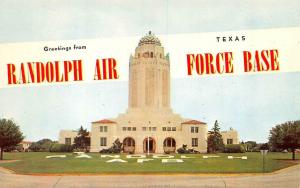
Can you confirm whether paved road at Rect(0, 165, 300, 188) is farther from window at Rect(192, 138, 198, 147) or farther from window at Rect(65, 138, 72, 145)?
window at Rect(192, 138, 198, 147)

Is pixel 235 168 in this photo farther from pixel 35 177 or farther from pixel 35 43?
pixel 35 43

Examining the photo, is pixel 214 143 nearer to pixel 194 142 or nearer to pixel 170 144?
pixel 194 142

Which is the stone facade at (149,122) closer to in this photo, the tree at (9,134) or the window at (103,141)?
the window at (103,141)

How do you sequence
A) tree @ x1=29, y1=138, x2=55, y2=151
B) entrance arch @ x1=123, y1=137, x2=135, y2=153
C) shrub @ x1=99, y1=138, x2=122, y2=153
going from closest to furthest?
tree @ x1=29, y1=138, x2=55, y2=151, shrub @ x1=99, y1=138, x2=122, y2=153, entrance arch @ x1=123, y1=137, x2=135, y2=153

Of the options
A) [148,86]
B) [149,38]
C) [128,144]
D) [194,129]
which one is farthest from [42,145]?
[148,86]

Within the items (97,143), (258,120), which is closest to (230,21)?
(258,120)

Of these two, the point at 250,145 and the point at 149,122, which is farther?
the point at 149,122

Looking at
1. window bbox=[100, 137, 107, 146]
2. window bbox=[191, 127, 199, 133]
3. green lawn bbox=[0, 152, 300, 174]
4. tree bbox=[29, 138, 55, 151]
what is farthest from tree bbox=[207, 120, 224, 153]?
tree bbox=[29, 138, 55, 151]
